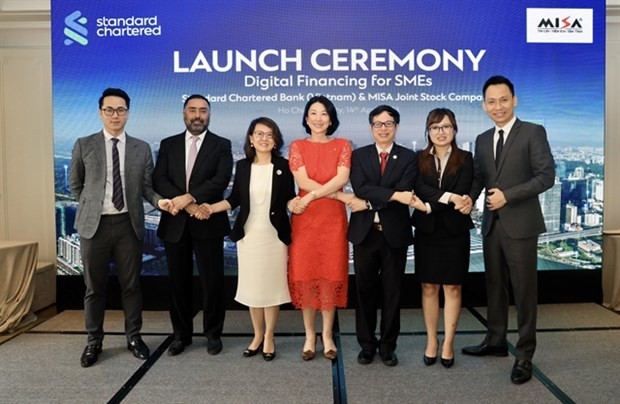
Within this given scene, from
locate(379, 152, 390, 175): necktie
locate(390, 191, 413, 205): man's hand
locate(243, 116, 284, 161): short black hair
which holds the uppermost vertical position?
locate(243, 116, 284, 161): short black hair

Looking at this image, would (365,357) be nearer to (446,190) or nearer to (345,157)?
(446,190)

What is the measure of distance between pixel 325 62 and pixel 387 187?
185 centimetres

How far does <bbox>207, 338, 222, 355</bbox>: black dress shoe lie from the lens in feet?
11.4

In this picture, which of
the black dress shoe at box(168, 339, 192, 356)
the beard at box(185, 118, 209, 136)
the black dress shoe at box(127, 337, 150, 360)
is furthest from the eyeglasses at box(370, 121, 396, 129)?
the black dress shoe at box(127, 337, 150, 360)

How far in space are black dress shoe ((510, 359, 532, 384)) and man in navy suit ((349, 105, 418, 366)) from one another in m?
0.68

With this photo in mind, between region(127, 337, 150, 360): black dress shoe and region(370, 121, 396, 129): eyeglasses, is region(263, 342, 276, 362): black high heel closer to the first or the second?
region(127, 337, 150, 360): black dress shoe

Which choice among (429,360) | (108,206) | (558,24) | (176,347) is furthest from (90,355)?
(558,24)

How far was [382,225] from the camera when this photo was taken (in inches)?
123

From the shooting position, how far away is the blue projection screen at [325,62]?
4.53 metres

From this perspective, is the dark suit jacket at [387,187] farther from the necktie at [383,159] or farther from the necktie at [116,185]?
the necktie at [116,185]

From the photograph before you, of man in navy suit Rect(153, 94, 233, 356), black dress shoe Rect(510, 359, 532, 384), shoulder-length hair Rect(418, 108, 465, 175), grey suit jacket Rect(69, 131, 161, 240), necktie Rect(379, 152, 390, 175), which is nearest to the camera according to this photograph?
black dress shoe Rect(510, 359, 532, 384)

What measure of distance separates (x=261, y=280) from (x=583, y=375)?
1.99 m

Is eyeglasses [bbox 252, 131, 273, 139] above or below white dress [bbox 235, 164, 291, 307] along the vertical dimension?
above

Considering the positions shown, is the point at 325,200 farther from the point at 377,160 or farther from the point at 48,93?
the point at 48,93
